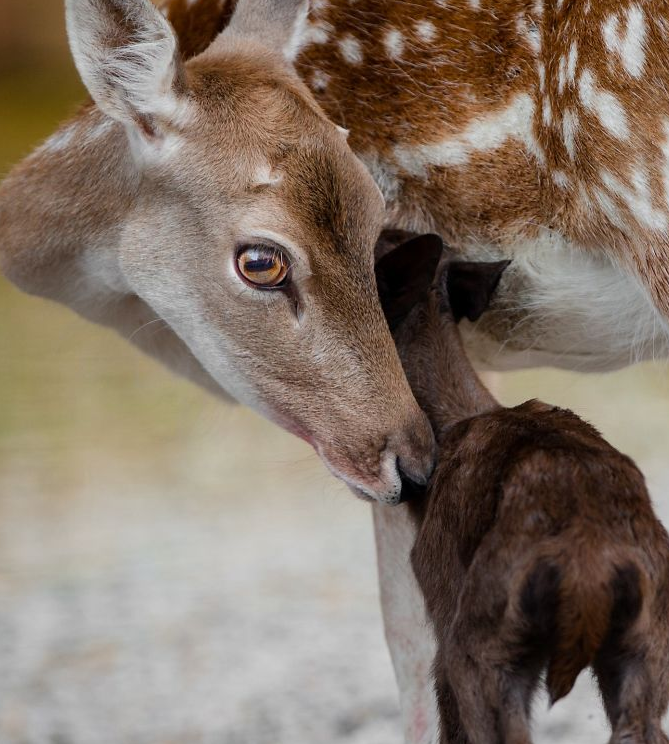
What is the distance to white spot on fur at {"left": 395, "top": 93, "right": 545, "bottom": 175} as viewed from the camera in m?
2.64

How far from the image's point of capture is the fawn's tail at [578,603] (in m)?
2.05

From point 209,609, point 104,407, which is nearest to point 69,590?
point 209,609

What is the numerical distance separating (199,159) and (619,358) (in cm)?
102

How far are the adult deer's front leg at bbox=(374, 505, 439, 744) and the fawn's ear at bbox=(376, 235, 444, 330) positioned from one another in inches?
17.3

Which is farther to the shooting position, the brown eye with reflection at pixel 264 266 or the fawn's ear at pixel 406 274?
the fawn's ear at pixel 406 274

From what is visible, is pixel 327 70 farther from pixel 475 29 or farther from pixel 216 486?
pixel 216 486

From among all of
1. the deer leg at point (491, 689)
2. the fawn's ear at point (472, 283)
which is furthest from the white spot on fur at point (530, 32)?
the deer leg at point (491, 689)

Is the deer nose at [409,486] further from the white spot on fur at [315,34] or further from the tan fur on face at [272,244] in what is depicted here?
the white spot on fur at [315,34]

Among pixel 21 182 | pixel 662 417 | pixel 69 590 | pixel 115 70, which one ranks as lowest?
pixel 662 417

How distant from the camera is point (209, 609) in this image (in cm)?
489

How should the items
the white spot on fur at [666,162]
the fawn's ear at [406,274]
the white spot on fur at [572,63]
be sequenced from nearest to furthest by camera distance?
the white spot on fur at [666,162] → the white spot on fur at [572,63] → the fawn's ear at [406,274]

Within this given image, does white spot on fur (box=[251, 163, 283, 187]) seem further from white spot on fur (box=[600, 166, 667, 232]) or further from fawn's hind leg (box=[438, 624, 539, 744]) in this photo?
fawn's hind leg (box=[438, 624, 539, 744])

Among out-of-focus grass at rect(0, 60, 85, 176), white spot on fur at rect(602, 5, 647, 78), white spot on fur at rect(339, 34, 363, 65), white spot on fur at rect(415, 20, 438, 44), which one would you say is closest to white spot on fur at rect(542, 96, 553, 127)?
white spot on fur at rect(602, 5, 647, 78)

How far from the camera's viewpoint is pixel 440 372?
272 cm
